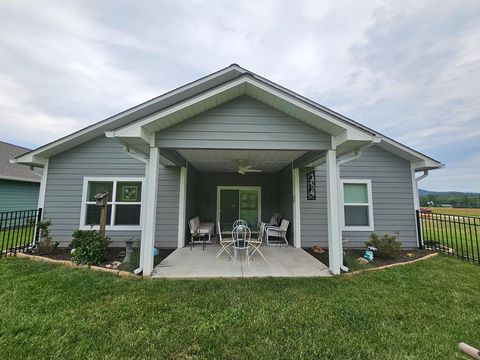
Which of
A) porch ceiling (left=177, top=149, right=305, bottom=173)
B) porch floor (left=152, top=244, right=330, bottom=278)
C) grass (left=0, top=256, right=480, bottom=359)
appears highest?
porch ceiling (left=177, top=149, right=305, bottom=173)

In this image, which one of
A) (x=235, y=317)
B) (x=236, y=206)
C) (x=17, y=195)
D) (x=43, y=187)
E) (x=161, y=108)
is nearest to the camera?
(x=235, y=317)

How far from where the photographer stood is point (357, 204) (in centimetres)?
671

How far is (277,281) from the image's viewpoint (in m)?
3.88

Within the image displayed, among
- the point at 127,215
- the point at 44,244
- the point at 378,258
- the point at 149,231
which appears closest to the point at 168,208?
the point at 127,215

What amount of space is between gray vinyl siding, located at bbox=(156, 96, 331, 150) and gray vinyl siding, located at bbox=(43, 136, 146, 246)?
3095mm

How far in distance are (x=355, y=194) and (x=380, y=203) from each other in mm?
824

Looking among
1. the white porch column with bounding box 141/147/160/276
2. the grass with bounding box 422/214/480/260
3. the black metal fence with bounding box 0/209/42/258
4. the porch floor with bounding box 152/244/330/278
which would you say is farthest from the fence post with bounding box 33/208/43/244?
the grass with bounding box 422/214/480/260

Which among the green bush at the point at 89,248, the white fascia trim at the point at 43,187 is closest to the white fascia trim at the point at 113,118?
the white fascia trim at the point at 43,187

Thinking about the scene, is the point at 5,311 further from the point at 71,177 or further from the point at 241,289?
the point at 71,177

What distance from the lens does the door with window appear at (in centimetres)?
911

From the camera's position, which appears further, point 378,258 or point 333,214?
point 378,258

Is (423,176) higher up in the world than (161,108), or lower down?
lower down

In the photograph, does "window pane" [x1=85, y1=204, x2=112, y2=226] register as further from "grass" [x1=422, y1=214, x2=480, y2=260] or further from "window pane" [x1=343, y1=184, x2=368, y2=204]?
"grass" [x1=422, y1=214, x2=480, y2=260]

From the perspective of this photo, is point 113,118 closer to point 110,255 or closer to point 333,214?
point 110,255
